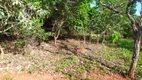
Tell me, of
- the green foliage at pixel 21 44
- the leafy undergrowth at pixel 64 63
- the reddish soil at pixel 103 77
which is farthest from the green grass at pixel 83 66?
the green foliage at pixel 21 44

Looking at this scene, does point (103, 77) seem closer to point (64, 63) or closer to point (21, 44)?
point (64, 63)

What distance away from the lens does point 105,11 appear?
16.0 meters

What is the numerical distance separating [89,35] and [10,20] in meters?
9.28

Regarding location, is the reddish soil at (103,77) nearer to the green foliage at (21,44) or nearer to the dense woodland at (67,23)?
the dense woodland at (67,23)

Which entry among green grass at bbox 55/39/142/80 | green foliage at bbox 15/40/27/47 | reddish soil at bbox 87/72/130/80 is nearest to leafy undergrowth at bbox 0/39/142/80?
green grass at bbox 55/39/142/80

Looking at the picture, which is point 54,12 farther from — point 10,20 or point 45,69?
point 45,69

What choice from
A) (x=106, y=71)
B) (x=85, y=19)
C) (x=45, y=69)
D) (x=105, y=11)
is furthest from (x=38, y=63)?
(x=105, y=11)

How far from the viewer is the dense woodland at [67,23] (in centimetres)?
973

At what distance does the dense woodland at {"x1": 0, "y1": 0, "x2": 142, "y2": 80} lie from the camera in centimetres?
973

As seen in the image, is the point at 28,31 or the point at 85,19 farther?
the point at 85,19

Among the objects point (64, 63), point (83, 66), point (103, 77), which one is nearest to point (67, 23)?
point (64, 63)

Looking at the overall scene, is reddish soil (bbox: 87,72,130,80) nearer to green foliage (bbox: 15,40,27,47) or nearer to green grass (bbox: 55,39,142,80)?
green grass (bbox: 55,39,142,80)

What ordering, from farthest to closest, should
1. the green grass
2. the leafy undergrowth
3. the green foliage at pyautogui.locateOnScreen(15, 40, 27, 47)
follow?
the green foliage at pyautogui.locateOnScreen(15, 40, 27, 47), the green grass, the leafy undergrowth

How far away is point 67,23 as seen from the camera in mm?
15852
